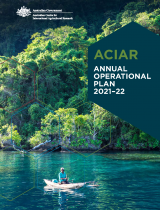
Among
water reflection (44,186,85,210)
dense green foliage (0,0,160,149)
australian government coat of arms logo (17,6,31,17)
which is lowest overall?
water reflection (44,186,85,210)

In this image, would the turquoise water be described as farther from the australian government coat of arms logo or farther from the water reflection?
the australian government coat of arms logo

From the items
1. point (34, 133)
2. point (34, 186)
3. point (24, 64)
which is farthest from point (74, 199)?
point (24, 64)

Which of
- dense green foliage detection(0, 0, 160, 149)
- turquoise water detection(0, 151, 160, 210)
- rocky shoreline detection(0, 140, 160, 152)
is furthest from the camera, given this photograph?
dense green foliage detection(0, 0, 160, 149)

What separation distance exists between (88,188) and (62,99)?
2099 centimetres

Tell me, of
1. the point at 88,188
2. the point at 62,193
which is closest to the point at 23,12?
the point at 88,188

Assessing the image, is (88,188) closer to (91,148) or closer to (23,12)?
(91,148)

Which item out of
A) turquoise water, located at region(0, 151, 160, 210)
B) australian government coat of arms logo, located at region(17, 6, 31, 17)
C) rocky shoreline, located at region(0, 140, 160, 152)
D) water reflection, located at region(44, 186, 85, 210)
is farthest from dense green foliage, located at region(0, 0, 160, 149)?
water reflection, located at region(44, 186, 85, 210)

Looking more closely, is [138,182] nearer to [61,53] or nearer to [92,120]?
[92,120]

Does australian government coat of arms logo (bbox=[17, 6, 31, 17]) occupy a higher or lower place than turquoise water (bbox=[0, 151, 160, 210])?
higher

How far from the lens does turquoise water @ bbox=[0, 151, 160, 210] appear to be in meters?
9.59

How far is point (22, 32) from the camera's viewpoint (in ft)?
149

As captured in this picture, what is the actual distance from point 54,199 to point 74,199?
0.59m

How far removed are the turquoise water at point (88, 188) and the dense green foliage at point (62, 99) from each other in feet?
25.3

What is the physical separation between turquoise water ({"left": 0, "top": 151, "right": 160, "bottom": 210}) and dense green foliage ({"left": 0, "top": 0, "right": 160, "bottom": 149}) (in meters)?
7.72
